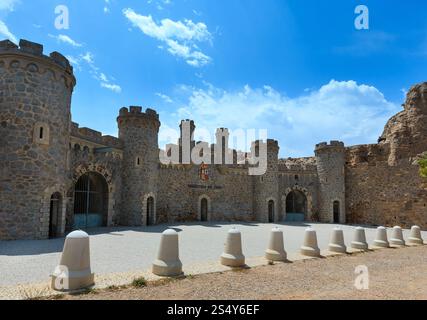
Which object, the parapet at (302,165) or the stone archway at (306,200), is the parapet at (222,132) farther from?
the stone archway at (306,200)

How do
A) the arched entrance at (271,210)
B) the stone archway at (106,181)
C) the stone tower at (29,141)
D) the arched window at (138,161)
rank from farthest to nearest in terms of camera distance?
the arched entrance at (271,210)
the arched window at (138,161)
the stone archway at (106,181)
the stone tower at (29,141)

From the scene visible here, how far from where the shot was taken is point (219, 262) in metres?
7.41

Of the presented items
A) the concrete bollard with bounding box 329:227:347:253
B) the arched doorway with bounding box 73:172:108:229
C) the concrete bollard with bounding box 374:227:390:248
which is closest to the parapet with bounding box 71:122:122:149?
the arched doorway with bounding box 73:172:108:229

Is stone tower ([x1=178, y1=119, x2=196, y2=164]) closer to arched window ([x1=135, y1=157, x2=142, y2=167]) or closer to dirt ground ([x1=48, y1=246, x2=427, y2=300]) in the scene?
arched window ([x1=135, y1=157, x2=142, y2=167])

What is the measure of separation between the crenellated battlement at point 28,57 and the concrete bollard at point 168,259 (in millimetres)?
9434

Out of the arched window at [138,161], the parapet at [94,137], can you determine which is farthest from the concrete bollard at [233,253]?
the arched window at [138,161]

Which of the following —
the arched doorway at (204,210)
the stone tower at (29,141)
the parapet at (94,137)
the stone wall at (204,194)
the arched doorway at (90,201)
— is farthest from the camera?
the arched doorway at (204,210)

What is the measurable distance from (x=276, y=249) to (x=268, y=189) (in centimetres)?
1617

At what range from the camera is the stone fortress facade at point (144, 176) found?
10.6m

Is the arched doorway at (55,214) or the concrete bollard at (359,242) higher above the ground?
the arched doorway at (55,214)
